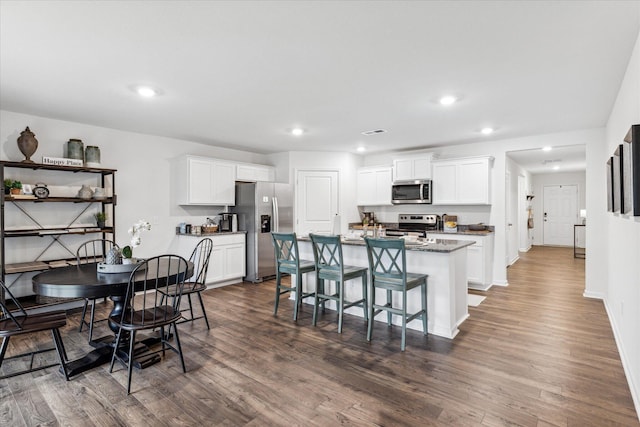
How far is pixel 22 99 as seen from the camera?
3637 mm

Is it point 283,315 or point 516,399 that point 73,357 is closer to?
point 283,315

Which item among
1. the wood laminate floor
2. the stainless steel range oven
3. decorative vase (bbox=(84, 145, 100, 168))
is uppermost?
decorative vase (bbox=(84, 145, 100, 168))

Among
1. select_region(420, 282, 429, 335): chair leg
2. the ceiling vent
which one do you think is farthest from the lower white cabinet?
select_region(420, 282, 429, 335): chair leg

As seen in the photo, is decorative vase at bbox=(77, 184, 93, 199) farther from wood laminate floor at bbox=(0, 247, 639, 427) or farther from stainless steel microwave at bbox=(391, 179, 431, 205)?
stainless steel microwave at bbox=(391, 179, 431, 205)

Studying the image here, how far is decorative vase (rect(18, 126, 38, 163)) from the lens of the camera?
403 cm

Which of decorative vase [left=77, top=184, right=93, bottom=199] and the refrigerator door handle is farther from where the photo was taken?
the refrigerator door handle

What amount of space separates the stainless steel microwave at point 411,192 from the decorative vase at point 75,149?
504cm

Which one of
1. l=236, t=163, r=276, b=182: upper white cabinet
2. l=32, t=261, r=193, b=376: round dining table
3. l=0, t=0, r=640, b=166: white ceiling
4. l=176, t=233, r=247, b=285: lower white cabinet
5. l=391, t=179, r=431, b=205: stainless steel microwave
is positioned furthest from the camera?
l=236, t=163, r=276, b=182: upper white cabinet

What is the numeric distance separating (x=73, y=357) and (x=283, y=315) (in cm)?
207

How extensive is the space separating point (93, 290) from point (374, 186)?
5401 millimetres

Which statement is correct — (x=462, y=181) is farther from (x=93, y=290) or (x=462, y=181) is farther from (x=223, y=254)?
(x=93, y=290)

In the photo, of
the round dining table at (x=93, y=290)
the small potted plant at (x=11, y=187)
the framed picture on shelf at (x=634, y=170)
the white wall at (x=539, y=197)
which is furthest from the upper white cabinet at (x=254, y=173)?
the white wall at (x=539, y=197)

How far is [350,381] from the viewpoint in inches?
102

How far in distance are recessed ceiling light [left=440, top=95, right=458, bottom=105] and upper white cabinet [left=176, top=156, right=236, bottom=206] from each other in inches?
150
